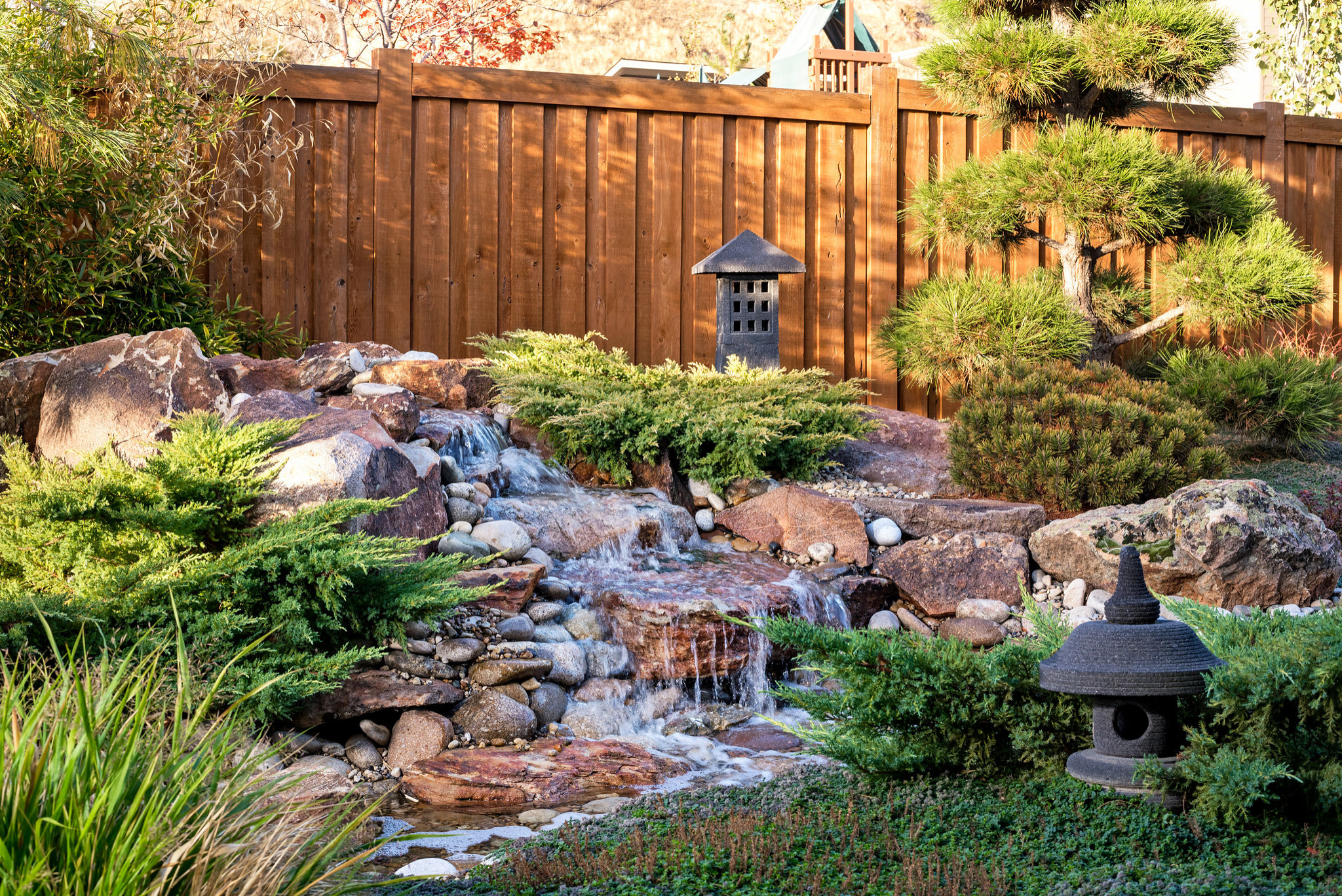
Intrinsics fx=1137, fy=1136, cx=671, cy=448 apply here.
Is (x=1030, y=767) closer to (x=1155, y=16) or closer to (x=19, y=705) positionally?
(x=19, y=705)

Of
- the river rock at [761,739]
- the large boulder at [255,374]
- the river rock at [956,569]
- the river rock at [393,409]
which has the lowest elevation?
the river rock at [761,739]

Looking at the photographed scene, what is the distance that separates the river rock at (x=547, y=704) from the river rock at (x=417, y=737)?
367mm

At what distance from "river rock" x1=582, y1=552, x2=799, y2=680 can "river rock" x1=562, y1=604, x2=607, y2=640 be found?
1.8 inches

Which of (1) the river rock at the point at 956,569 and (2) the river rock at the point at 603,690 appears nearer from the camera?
(2) the river rock at the point at 603,690

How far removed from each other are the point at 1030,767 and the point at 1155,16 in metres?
5.39

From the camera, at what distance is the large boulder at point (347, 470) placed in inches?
167

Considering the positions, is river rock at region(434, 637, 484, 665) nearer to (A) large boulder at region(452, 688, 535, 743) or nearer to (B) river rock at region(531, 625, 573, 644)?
(A) large boulder at region(452, 688, 535, 743)

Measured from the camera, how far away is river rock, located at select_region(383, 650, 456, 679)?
4.02 meters

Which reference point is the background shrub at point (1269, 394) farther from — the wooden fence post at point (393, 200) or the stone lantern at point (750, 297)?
the wooden fence post at point (393, 200)

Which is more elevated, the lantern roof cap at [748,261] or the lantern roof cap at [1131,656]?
the lantern roof cap at [748,261]

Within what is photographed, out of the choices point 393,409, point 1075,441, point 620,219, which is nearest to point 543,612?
point 393,409

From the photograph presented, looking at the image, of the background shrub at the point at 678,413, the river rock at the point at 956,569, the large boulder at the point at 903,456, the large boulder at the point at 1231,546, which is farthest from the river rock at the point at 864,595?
the large boulder at the point at 903,456

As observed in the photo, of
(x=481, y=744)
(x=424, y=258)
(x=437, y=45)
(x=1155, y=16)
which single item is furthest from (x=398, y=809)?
(x=437, y=45)

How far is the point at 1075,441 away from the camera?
19.1 ft
